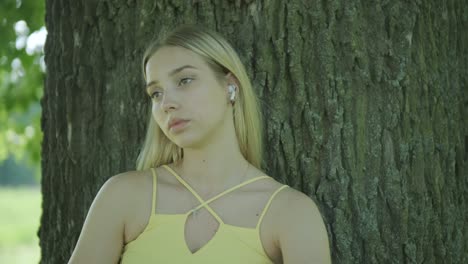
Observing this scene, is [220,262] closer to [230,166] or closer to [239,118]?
[230,166]

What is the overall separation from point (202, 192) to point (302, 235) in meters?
0.45

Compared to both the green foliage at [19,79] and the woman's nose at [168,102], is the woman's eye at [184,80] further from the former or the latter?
the green foliage at [19,79]

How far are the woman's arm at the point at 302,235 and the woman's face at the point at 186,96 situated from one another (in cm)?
43

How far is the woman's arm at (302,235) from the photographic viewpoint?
2.71 m

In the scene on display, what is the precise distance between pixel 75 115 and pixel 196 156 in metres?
0.74

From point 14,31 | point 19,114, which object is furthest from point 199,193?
point 19,114

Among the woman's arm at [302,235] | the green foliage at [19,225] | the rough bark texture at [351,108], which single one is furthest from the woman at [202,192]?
the green foliage at [19,225]

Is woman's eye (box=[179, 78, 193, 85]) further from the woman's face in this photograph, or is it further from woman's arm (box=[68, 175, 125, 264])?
woman's arm (box=[68, 175, 125, 264])

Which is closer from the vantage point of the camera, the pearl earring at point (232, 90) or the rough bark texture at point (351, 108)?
the pearl earring at point (232, 90)

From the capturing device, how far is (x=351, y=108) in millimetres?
3096

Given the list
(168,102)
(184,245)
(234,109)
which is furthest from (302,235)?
(168,102)

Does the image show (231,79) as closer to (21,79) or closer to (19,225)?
(21,79)

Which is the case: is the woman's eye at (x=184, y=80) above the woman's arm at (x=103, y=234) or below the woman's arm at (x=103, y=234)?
above

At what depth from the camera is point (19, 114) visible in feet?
21.5
